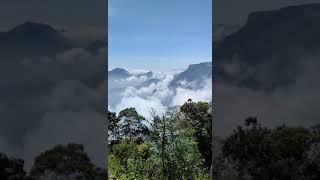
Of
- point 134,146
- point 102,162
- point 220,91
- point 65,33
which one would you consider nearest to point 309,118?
point 220,91

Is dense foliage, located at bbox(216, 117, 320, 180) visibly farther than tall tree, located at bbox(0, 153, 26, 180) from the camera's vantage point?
No

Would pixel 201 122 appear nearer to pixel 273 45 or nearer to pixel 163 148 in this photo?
pixel 163 148

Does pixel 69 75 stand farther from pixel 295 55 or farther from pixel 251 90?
pixel 295 55

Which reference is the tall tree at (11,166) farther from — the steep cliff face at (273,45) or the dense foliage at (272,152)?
the steep cliff face at (273,45)

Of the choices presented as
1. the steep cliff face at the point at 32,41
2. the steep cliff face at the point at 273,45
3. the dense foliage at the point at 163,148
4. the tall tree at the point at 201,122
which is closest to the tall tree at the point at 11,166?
the steep cliff face at the point at 32,41

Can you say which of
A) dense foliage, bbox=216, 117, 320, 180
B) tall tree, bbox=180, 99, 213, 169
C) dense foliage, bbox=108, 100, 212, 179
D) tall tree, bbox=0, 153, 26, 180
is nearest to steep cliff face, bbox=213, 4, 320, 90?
dense foliage, bbox=216, 117, 320, 180

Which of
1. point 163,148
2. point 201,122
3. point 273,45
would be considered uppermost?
point 273,45

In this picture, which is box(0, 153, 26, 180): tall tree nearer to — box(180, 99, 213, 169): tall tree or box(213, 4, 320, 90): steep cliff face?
box(213, 4, 320, 90): steep cliff face

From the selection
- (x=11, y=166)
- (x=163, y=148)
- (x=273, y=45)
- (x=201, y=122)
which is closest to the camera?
(x=273, y=45)

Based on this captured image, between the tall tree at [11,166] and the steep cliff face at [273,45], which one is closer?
the steep cliff face at [273,45]

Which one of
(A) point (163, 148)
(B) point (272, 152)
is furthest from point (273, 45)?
(A) point (163, 148)

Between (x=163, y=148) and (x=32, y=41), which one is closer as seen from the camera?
(x=32, y=41)

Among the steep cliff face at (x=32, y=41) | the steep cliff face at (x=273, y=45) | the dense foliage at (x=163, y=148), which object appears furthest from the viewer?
the dense foliage at (x=163, y=148)

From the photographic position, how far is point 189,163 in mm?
13102
